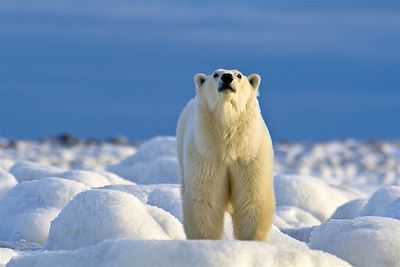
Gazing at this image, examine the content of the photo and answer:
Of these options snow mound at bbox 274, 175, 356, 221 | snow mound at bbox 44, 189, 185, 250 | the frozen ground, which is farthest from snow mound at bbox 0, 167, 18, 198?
snow mound at bbox 44, 189, 185, 250

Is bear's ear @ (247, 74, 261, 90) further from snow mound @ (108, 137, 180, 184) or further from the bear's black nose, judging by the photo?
snow mound @ (108, 137, 180, 184)

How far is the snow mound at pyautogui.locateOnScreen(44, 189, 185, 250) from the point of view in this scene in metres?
8.21

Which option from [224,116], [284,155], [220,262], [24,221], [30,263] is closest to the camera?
[220,262]

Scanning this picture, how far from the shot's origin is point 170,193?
10508mm

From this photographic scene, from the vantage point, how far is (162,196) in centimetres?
1042

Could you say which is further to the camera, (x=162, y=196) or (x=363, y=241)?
(x=162, y=196)

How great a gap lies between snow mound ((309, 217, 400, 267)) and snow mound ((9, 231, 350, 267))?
1142mm

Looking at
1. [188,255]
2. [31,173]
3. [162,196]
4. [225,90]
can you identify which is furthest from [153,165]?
[188,255]

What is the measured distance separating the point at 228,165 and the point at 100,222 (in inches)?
44.5

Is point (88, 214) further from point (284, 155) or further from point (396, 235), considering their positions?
point (284, 155)

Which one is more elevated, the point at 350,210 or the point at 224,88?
the point at 224,88

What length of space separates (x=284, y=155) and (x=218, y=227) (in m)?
47.6

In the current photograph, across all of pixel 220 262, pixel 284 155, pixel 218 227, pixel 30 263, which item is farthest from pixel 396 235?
pixel 284 155

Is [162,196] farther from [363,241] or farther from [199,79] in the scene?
[363,241]
